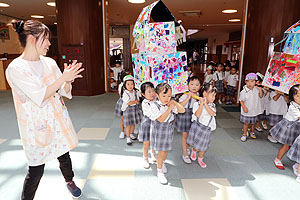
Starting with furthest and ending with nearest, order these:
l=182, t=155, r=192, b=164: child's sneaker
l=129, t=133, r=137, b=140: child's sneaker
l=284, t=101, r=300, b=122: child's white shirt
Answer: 1. l=129, t=133, r=137, b=140: child's sneaker
2. l=182, t=155, r=192, b=164: child's sneaker
3. l=284, t=101, r=300, b=122: child's white shirt

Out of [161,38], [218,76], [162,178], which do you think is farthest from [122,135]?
[218,76]

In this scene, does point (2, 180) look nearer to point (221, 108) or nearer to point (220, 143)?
point (220, 143)

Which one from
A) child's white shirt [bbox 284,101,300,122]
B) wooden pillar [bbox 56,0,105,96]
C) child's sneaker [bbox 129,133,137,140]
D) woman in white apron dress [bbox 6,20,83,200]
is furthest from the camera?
wooden pillar [bbox 56,0,105,96]

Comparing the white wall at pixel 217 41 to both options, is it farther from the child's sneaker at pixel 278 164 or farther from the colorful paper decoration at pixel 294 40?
the child's sneaker at pixel 278 164

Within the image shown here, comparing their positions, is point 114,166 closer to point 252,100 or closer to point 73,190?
point 73,190

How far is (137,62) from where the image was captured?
2.62 m

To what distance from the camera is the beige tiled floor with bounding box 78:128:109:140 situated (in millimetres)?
3438

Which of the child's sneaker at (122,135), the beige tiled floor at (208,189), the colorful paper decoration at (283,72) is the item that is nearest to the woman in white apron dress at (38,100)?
the beige tiled floor at (208,189)

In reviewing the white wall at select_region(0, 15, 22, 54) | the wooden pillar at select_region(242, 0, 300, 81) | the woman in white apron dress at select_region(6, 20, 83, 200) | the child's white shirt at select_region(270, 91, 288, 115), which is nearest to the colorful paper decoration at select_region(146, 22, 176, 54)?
the woman in white apron dress at select_region(6, 20, 83, 200)

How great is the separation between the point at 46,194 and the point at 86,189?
38 centimetres

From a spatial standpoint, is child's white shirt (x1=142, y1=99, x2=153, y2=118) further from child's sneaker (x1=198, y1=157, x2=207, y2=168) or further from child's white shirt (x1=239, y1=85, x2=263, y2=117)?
child's white shirt (x1=239, y1=85, x2=263, y2=117)

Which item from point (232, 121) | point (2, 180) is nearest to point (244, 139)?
point (232, 121)

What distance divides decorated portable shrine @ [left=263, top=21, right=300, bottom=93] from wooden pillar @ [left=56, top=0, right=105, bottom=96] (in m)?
5.16

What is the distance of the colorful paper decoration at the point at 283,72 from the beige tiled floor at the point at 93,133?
2.71m
